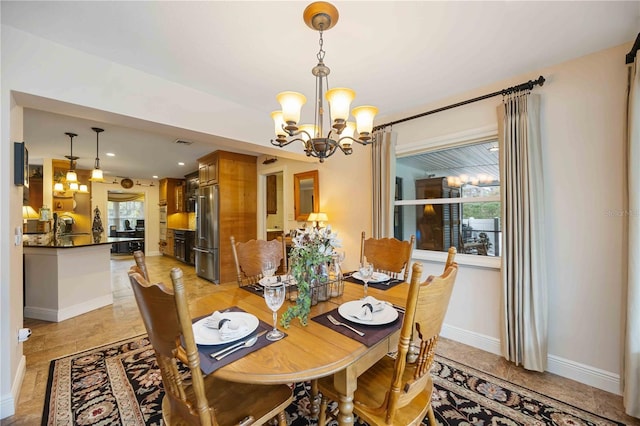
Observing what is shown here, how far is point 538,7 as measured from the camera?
5.21 feet

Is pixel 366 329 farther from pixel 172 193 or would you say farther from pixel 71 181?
pixel 172 193

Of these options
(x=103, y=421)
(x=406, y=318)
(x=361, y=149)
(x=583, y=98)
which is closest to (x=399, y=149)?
(x=361, y=149)

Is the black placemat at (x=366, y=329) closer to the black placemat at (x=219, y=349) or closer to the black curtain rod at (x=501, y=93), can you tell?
the black placemat at (x=219, y=349)

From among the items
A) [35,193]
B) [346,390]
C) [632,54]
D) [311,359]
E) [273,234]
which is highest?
[632,54]

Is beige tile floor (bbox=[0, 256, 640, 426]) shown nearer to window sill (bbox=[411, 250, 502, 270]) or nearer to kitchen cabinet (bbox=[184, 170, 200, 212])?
window sill (bbox=[411, 250, 502, 270])

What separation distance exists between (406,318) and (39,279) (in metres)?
4.60

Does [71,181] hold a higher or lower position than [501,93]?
lower

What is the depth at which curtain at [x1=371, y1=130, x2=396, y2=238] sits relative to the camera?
306 cm

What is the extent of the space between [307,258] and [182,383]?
0.74 metres

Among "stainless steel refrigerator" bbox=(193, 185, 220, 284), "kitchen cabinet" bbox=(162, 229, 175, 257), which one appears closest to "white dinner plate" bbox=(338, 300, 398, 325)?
"stainless steel refrigerator" bbox=(193, 185, 220, 284)

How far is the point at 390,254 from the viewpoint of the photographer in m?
2.33

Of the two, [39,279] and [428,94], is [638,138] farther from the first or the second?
[39,279]

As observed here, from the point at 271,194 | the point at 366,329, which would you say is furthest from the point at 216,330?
the point at 271,194

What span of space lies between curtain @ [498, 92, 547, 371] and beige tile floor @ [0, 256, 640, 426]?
6.1 inches
